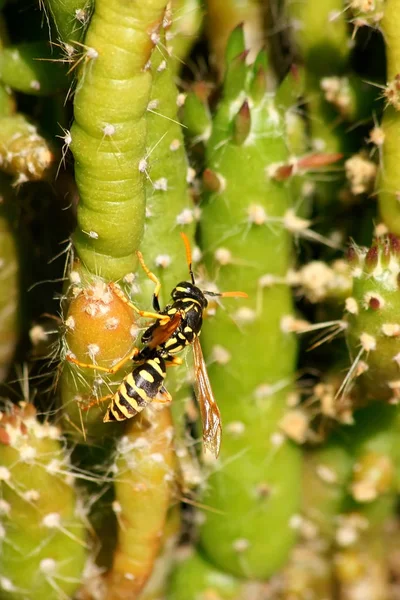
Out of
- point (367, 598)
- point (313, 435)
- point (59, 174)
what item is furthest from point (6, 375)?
point (367, 598)

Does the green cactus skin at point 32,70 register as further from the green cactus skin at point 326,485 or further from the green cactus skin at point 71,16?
the green cactus skin at point 326,485

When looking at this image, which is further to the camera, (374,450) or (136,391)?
(374,450)

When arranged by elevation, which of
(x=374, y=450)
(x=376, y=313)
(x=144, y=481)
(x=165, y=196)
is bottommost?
(x=374, y=450)

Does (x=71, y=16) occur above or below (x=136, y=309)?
above

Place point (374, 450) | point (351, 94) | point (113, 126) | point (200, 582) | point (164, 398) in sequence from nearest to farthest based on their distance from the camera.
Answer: point (113, 126) → point (164, 398) → point (351, 94) → point (374, 450) → point (200, 582)

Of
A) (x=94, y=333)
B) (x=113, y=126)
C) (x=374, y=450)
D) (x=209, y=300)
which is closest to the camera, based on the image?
(x=113, y=126)

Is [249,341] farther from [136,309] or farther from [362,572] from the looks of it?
[362,572]

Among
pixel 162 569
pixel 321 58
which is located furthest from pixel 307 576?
pixel 321 58
